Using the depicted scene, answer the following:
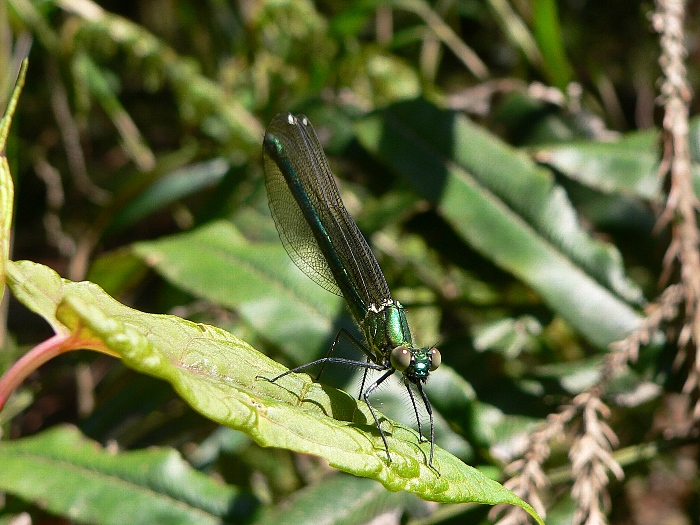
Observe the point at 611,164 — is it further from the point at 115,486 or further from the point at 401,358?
the point at 115,486

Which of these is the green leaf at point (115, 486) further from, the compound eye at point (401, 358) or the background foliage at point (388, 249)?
the compound eye at point (401, 358)

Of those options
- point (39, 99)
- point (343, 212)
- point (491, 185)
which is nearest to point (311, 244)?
point (343, 212)

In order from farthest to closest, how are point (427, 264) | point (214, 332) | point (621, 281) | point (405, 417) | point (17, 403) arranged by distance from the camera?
point (427, 264)
point (17, 403)
point (621, 281)
point (405, 417)
point (214, 332)

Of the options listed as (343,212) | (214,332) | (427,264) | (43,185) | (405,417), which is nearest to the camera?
(214,332)

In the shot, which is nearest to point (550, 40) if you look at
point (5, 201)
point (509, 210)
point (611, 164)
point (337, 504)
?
point (611, 164)

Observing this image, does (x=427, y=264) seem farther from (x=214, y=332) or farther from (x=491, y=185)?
(x=214, y=332)

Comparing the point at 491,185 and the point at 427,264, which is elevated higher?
the point at 491,185

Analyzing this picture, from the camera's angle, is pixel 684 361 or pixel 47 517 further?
pixel 47 517

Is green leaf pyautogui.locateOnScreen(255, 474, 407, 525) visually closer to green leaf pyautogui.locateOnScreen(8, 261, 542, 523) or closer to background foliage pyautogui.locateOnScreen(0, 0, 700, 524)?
background foliage pyautogui.locateOnScreen(0, 0, 700, 524)
